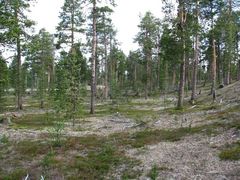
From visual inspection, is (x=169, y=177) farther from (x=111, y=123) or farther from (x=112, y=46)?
(x=112, y=46)

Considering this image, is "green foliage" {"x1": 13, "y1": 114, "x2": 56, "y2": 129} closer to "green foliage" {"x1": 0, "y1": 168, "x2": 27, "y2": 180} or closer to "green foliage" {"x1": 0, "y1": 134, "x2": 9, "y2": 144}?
"green foliage" {"x1": 0, "y1": 134, "x2": 9, "y2": 144}

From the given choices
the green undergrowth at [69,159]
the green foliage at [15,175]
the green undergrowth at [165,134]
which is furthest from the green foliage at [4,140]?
the green undergrowth at [165,134]

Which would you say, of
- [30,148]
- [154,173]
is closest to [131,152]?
[154,173]

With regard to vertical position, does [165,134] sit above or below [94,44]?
below

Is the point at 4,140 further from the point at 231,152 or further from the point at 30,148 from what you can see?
the point at 231,152

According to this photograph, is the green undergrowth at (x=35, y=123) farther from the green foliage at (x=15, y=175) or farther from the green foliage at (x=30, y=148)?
the green foliage at (x=15, y=175)

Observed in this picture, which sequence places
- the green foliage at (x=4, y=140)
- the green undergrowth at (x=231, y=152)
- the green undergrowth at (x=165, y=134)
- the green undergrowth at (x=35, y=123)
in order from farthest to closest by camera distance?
the green undergrowth at (x=35, y=123)
the green foliage at (x=4, y=140)
the green undergrowth at (x=165, y=134)
the green undergrowth at (x=231, y=152)

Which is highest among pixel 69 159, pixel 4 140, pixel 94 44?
pixel 94 44

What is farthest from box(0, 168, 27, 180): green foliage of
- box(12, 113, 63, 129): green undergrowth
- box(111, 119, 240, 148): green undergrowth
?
box(12, 113, 63, 129): green undergrowth

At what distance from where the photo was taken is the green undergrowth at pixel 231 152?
1285 cm

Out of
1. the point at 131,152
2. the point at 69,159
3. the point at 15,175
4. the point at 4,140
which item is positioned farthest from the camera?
the point at 4,140

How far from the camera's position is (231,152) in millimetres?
13328

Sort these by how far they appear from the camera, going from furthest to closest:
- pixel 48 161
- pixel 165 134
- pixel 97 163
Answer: pixel 165 134 < pixel 48 161 < pixel 97 163

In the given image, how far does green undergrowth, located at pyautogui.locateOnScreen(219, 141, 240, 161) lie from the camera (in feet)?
42.2
